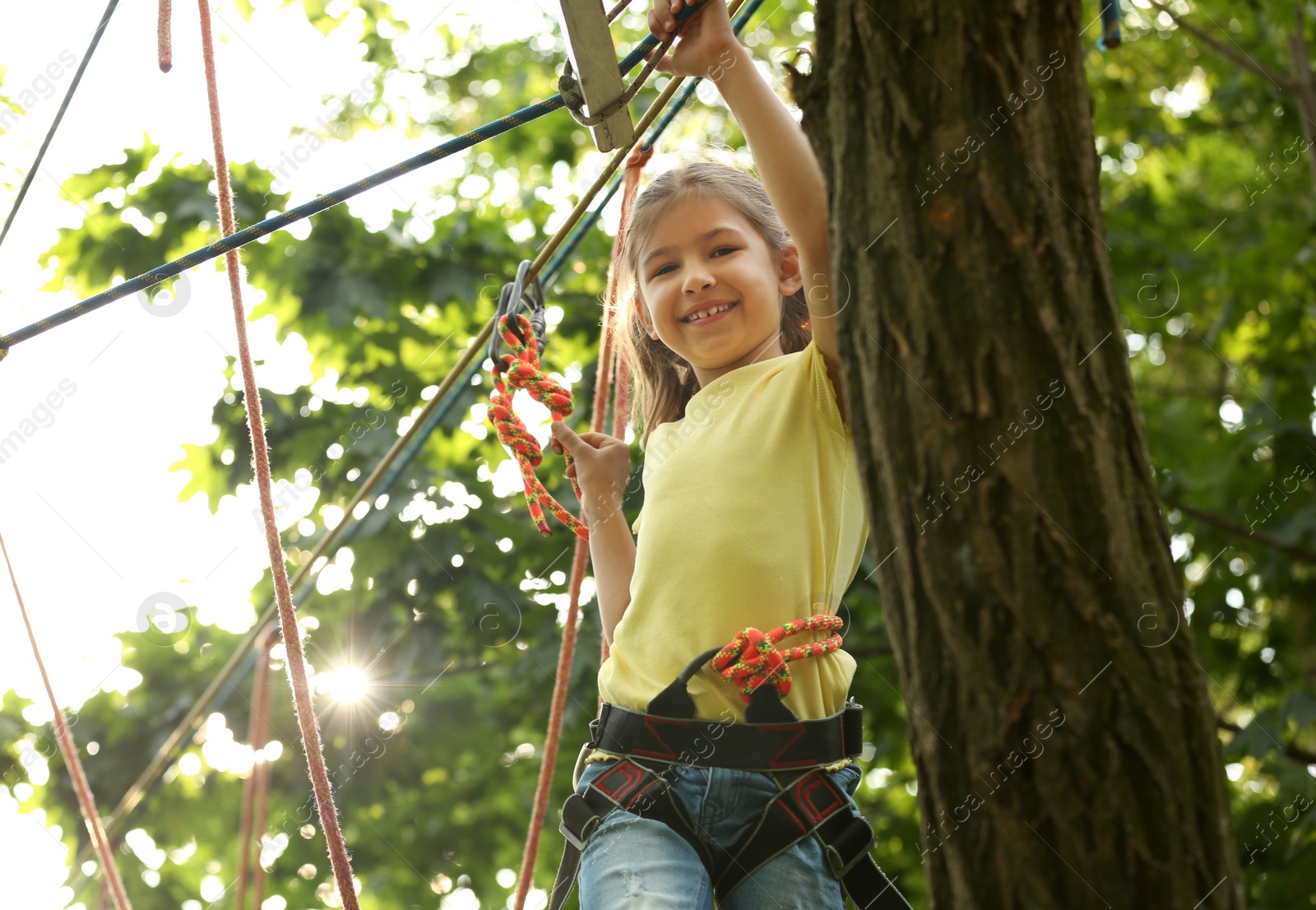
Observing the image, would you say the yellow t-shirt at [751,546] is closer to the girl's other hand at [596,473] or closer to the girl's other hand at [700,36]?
the girl's other hand at [596,473]

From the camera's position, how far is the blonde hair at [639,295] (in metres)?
1.63

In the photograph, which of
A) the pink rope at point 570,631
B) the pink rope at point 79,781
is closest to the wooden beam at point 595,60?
the pink rope at point 570,631

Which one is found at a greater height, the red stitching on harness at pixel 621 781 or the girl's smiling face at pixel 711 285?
the girl's smiling face at pixel 711 285

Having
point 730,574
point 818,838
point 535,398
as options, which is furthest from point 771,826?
point 535,398

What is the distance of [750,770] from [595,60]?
36.4 inches

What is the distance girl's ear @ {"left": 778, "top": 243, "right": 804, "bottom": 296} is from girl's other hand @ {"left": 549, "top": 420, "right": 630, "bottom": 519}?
1.19ft

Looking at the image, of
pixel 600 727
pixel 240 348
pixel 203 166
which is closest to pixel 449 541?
pixel 203 166

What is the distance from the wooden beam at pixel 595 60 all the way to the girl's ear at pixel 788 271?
0.99ft

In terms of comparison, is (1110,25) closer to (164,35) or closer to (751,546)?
(751,546)

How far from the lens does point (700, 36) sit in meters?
1.25

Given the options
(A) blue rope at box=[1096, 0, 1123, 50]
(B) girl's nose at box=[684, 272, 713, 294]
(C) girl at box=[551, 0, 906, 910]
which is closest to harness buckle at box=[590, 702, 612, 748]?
(C) girl at box=[551, 0, 906, 910]

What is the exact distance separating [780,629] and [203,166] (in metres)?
3.64

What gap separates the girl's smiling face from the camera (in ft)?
5.12

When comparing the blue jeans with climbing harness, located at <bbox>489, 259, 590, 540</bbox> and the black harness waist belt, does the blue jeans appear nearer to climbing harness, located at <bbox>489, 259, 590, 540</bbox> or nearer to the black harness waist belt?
the black harness waist belt
